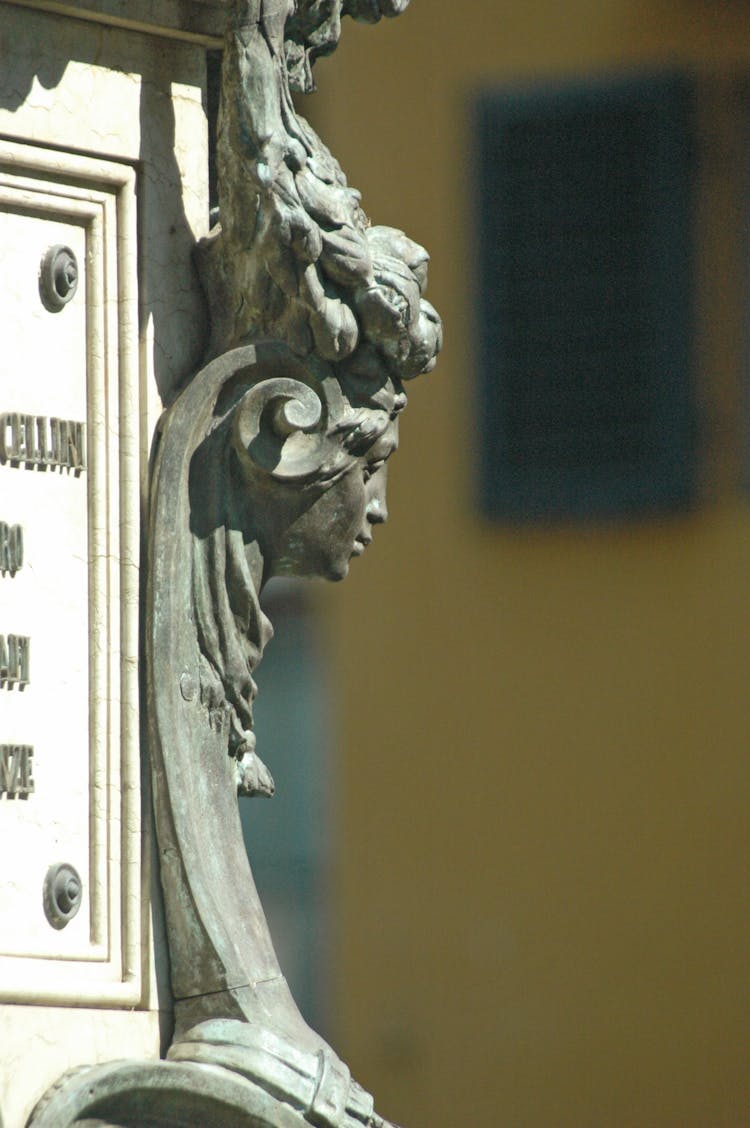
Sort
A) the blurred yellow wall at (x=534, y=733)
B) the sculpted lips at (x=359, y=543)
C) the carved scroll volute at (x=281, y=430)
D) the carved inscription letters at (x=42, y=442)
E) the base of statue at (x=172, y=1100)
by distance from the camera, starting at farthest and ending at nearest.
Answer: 1. the blurred yellow wall at (x=534, y=733)
2. the sculpted lips at (x=359, y=543)
3. the carved scroll volute at (x=281, y=430)
4. the carved inscription letters at (x=42, y=442)
5. the base of statue at (x=172, y=1100)

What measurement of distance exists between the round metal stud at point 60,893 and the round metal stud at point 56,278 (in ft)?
2.02

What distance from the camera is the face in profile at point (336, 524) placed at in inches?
165

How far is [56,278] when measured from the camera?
405 centimetres

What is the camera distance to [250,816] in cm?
1309

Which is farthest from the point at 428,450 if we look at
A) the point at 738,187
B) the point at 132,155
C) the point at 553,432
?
the point at 132,155

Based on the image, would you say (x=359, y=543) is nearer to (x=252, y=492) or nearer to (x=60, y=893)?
(x=252, y=492)

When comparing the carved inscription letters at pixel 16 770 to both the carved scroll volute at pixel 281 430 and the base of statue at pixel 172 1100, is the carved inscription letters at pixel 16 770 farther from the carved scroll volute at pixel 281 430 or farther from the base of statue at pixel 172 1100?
the carved scroll volute at pixel 281 430

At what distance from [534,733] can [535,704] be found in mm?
98

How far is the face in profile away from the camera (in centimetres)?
419

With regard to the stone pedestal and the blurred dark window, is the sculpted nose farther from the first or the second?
the blurred dark window

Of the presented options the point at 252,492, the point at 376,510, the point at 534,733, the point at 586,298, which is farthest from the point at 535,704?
the point at 252,492

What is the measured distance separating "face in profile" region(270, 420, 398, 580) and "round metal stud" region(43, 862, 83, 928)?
45cm

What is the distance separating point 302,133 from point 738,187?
7.43 m

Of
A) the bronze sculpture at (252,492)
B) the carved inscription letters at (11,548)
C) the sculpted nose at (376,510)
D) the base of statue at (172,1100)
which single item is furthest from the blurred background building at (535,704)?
the carved inscription letters at (11,548)
